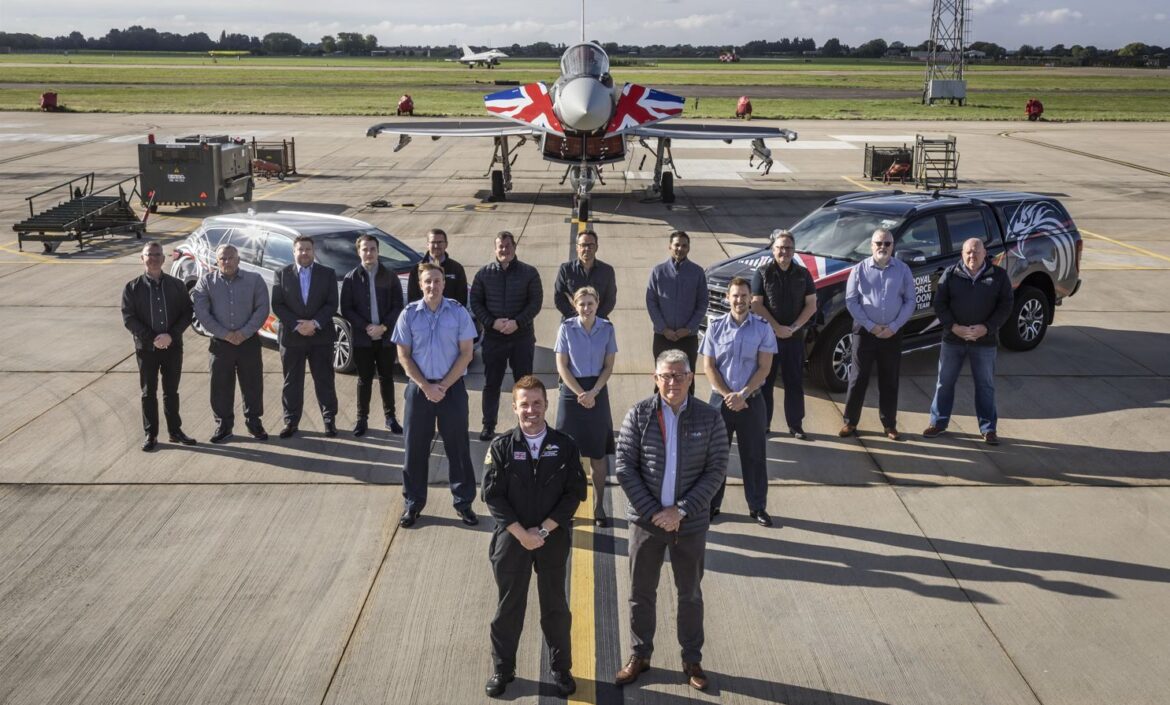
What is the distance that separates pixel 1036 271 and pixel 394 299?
7580mm

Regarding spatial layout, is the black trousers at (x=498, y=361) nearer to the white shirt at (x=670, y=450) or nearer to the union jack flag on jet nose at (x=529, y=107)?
the white shirt at (x=670, y=450)

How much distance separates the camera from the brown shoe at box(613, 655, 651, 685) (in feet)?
18.0

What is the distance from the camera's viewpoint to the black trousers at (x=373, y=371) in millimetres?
9242

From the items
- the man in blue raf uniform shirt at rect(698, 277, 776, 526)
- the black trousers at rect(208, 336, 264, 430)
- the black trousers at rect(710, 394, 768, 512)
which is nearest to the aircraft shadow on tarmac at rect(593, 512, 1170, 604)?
the black trousers at rect(710, 394, 768, 512)

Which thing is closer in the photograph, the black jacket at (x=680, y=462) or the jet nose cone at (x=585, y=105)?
the black jacket at (x=680, y=462)

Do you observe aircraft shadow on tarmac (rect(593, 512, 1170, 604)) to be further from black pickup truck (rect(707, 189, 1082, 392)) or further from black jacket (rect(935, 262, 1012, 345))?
black pickup truck (rect(707, 189, 1082, 392))

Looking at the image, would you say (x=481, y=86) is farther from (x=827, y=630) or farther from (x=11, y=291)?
(x=827, y=630)

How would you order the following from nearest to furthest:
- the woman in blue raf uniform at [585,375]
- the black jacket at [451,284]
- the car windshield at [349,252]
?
1. the woman in blue raf uniform at [585,375]
2. the black jacket at [451,284]
3. the car windshield at [349,252]

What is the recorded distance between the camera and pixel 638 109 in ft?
76.4

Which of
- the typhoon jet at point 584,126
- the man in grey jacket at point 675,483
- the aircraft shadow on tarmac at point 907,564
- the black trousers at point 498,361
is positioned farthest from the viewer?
the typhoon jet at point 584,126

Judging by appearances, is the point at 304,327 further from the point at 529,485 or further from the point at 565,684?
the point at 565,684

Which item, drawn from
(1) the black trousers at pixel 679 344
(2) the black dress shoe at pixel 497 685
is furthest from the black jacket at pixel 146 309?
(2) the black dress shoe at pixel 497 685

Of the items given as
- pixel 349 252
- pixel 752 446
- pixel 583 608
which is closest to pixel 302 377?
pixel 349 252

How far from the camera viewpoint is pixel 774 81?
95875 mm
